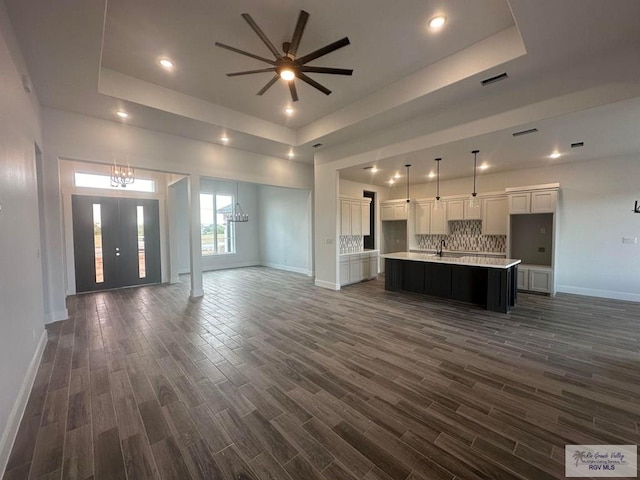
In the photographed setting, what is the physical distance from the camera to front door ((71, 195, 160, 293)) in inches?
248

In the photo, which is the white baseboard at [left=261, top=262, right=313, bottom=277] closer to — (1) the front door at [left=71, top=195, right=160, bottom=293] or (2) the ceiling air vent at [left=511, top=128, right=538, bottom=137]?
(1) the front door at [left=71, top=195, right=160, bottom=293]

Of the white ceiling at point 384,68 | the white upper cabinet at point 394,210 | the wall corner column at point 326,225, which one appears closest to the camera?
the white ceiling at point 384,68

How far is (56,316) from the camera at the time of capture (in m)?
4.37

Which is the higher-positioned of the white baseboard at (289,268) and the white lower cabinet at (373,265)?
the white lower cabinet at (373,265)

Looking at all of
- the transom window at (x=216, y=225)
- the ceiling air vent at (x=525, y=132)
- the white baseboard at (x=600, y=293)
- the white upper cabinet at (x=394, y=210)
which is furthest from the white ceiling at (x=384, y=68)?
the transom window at (x=216, y=225)

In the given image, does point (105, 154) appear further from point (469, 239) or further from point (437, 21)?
point (469, 239)

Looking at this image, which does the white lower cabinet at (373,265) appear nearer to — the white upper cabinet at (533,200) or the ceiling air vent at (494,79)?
the white upper cabinet at (533,200)

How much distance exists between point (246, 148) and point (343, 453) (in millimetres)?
6317

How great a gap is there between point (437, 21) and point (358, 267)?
18.0 ft

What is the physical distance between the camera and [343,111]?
5.05 m

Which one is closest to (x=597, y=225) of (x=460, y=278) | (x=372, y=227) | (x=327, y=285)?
(x=460, y=278)

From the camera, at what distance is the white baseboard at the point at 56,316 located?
168 inches

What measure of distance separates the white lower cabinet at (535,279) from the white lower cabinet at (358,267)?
3617 millimetres

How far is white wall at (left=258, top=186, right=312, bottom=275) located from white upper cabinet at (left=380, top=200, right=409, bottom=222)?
2.56 m
